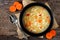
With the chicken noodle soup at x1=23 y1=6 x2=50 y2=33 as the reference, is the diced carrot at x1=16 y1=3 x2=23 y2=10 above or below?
above

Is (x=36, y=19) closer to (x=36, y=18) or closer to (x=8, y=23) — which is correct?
(x=36, y=18)

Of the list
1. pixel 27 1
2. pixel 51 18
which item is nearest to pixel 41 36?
pixel 51 18

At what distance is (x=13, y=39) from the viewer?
132 centimetres

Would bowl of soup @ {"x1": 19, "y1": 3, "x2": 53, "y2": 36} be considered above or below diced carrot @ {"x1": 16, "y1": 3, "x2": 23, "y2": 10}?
below

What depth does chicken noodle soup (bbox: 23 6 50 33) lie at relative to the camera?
1283mm

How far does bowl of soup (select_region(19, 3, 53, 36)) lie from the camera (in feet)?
4.18

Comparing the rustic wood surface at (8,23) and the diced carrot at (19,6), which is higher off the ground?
the diced carrot at (19,6)

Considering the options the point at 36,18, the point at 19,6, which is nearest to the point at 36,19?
the point at 36,18

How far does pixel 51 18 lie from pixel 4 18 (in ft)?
1.03

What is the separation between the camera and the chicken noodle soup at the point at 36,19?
50.5 inches

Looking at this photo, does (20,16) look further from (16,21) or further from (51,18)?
(51,18)

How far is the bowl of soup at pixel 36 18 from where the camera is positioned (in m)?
1.27

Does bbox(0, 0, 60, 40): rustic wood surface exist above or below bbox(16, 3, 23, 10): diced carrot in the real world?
below

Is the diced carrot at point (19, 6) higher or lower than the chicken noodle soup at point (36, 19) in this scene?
higher
